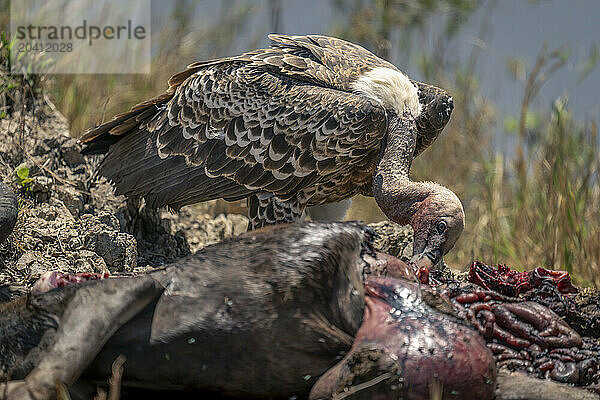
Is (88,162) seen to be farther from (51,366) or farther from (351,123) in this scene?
(51,366)

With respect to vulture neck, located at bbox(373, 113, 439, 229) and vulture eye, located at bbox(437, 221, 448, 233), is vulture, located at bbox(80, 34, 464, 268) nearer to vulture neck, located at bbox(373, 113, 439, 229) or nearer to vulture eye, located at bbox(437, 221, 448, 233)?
vulture neck, located at bbox(373, 113, 439, 229)

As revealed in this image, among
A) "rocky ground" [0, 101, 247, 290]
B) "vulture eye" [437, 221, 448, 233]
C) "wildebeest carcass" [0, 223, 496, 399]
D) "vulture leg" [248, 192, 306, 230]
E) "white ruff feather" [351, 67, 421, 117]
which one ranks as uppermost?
"white ruff feather" [351, 67, 421, 117]

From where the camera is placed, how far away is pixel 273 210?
5875 mm

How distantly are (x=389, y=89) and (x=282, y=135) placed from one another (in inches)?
35.9

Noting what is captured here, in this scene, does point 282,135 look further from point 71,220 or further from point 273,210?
point 71,220

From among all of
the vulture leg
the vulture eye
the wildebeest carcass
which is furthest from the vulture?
the wildebeest carcass

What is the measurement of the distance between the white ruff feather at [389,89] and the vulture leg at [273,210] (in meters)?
1.01

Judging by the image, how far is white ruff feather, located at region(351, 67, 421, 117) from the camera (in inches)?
229

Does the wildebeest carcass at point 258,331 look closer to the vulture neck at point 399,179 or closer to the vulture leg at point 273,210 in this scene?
the vulture neck at point 399,179

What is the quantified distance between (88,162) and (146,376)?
4.49 m

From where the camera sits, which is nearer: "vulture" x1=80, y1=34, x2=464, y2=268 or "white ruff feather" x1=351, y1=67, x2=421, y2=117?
"vulture" x1=80, y1=34, x2=464, y2=268

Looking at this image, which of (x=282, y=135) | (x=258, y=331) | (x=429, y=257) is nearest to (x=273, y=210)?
(x=282, y=135)

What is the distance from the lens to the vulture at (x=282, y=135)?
561 centimetres

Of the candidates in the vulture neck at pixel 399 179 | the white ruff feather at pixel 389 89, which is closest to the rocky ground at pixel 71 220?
the vulture neck at pixel 399 179
